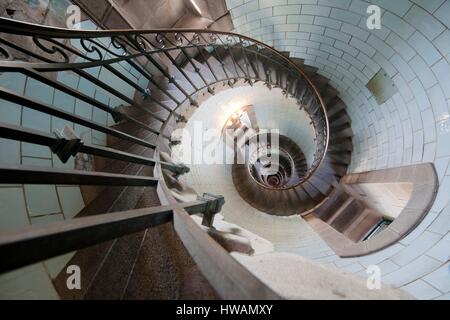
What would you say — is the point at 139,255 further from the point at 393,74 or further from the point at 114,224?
the point at 393,74

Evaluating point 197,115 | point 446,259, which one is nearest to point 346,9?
point 197,115

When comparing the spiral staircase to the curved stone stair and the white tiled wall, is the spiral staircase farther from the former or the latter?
the white tiled wall

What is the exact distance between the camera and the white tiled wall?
2178mm

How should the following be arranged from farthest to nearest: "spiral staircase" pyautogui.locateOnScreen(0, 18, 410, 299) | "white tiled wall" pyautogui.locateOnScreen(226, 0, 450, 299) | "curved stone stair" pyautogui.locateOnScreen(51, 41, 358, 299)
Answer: "white tiled wall" pyautogui.locateOnScreen(226, 0, 450, 299), "curved stone stair" pyautogui.locateOnScreen(51, 41, 358, 299), "spiral staircase" pyautogui.locateOnScreen(0, 18, 410, 299)

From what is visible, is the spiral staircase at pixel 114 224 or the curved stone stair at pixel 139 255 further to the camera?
the curved stone stair at pixel 139 255

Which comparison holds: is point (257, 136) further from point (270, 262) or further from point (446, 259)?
point (270, 262)

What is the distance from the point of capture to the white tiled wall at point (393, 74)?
2178 millimetres

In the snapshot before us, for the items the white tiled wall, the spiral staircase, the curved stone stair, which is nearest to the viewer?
the spiral staircase

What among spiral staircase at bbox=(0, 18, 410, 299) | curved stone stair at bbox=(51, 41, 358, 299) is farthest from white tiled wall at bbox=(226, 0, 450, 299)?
spiral staircase at bbox=(0, 18, 410, 299)

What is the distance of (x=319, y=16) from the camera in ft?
12.5

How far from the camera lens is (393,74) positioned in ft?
11.0

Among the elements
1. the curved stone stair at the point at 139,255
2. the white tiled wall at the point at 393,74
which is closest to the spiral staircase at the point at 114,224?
the curved stone stair at the point at 139,255

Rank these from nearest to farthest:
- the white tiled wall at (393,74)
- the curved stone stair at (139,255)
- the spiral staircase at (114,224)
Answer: the spiral staircase at (114,224) → the curved stone stair at (139,255) → the white tiled wall at (393,74)

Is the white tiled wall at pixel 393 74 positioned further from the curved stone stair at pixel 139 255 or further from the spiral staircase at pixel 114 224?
the spiral staircase at pixel 114 224
